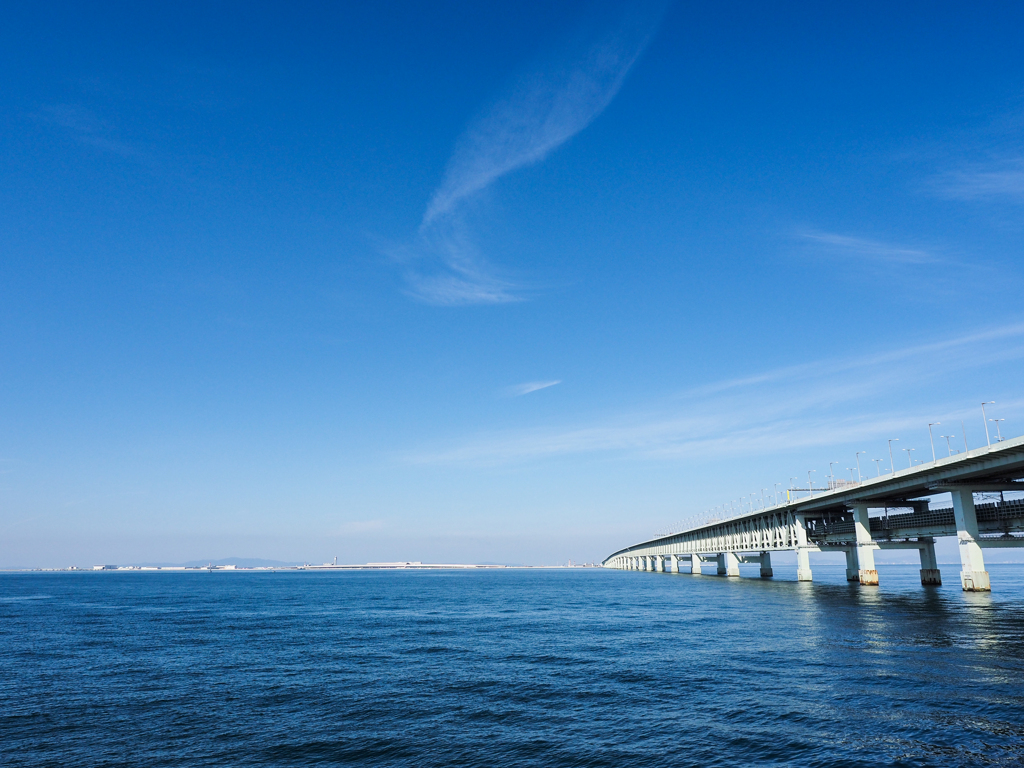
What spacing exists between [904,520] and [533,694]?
90.8 meters

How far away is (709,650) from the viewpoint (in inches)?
1799

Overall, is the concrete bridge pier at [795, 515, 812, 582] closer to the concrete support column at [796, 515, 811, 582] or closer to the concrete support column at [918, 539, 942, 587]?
the concrete support column at [796, 515, 811, 582]

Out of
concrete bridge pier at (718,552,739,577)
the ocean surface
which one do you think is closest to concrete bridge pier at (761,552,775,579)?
concrete bridge pier at (718,552,739,577)

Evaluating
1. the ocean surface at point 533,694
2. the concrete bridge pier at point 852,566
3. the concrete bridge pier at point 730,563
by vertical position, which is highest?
the ocean surface at point 533,694

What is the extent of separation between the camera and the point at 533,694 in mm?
33125

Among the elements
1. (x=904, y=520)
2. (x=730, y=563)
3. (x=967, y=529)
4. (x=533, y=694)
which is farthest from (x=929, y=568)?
(x=533, y=694)

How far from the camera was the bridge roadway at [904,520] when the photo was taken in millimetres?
71812

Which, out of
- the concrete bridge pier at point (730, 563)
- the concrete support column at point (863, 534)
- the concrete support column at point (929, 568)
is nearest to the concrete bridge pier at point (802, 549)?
the concrete support column at point (863, 534)

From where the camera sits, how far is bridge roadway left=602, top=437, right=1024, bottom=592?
71812 mm

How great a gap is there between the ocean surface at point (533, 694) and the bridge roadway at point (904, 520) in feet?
48.9

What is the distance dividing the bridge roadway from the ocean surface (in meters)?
14.9

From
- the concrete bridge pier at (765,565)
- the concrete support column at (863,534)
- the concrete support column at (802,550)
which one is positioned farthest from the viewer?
the concrete bridge pier at (765,565)

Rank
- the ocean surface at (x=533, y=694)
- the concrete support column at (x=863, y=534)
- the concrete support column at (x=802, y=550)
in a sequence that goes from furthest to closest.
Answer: the concrete support column at (x=802, y=550), the concrete support column at (x=863, y=534), the ocean surface at (x=533, y=694)

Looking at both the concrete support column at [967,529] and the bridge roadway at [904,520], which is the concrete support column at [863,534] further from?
the concrete support column at [967,529]
